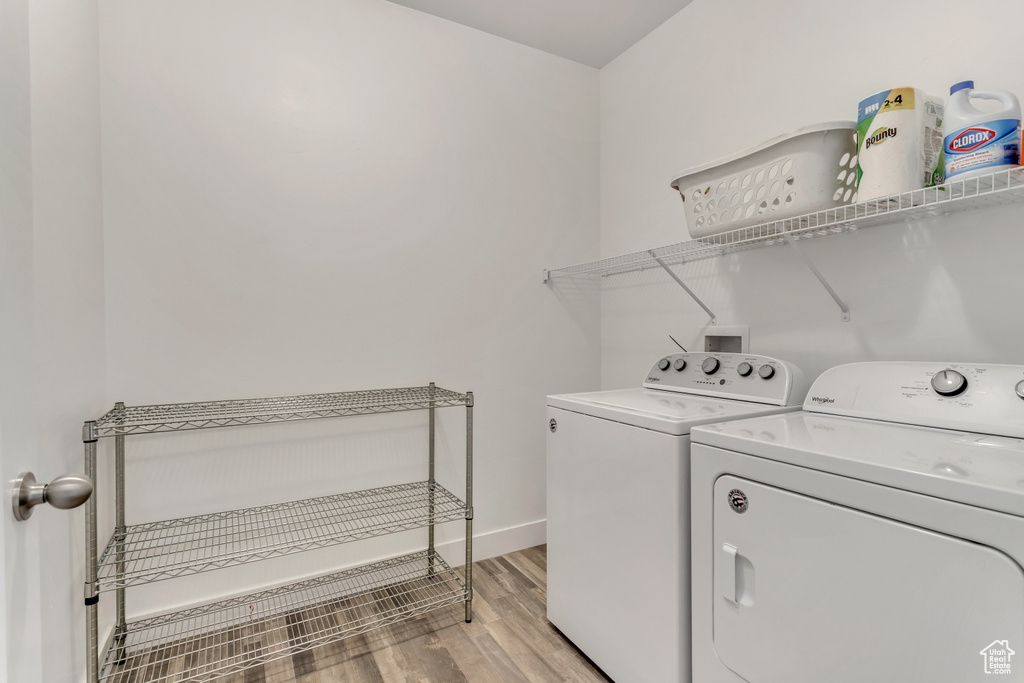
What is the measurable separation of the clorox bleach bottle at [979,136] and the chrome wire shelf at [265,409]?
61.7 inches

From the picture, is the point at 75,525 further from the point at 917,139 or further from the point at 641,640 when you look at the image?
the point at 917,139

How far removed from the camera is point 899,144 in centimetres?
114

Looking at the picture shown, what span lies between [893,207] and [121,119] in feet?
7.53

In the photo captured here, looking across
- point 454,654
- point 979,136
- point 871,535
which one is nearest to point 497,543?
point 454,654

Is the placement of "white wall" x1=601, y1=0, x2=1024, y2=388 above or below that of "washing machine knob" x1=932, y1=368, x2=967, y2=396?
above

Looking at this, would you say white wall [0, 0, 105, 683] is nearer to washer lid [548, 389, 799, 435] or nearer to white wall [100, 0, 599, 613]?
white wall [100, 0, 599, 613]

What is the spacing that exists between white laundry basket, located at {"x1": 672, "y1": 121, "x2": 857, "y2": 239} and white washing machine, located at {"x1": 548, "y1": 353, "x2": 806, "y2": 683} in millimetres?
482

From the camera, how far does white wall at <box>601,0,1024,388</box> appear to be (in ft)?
4.07

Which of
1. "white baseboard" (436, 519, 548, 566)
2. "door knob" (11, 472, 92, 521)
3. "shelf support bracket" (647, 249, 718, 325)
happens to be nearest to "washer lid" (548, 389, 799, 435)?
"shelf support bracket" (647, 249, 718, 325)

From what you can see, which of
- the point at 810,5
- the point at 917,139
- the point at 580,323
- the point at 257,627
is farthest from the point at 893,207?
the point at 257,627

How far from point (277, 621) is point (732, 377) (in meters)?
1.83

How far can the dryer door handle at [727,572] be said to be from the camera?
3.51 feet

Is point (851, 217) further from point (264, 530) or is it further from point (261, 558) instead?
point (264, 530)

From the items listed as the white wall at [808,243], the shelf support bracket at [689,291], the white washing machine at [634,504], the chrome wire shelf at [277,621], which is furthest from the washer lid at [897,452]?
the chrome wire shelf at [277,621]
